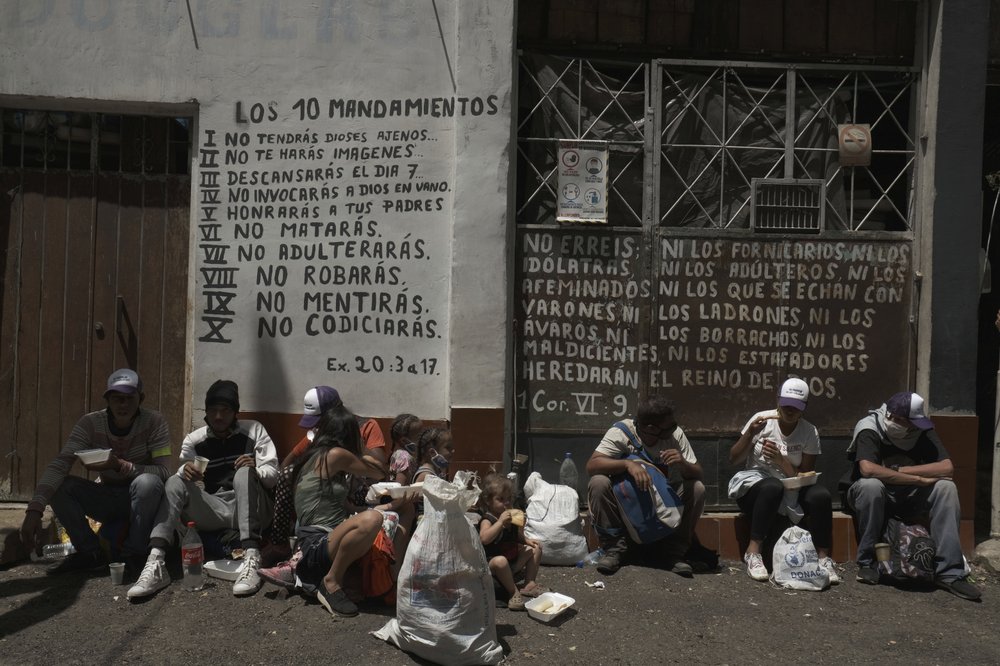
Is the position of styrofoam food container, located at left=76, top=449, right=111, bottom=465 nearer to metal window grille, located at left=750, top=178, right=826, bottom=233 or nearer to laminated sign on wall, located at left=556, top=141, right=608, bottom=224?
laminated sign on wall, located at left=556, top=141, right=608, bottom=224

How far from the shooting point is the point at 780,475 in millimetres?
5801

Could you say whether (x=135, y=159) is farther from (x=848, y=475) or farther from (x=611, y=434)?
(x=848, y=475)

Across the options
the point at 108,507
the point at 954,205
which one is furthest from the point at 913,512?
the point at 108,507

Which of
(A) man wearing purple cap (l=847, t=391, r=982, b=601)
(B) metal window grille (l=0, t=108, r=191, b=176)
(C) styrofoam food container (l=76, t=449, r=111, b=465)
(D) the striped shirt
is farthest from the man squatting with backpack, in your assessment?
(B) metal window grille (l=0, t=108, r=191, b=176)

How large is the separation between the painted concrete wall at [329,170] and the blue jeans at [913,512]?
2555mm

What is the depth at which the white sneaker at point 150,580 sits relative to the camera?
4848 mm

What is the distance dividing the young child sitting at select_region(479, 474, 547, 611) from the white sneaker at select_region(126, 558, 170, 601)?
1.85 meters

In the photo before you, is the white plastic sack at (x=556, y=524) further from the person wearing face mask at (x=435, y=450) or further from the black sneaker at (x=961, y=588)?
the black sneaker at (x=961, y=588)

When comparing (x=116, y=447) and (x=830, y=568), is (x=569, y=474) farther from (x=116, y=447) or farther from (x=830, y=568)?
(x=116, y=447)

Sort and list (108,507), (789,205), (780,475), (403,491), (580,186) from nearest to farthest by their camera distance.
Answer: (403,491), (108,507), (780,475), (580,186), (789,205)

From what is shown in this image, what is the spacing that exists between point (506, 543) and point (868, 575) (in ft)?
7.94

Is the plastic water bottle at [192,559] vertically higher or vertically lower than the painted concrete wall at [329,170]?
lower

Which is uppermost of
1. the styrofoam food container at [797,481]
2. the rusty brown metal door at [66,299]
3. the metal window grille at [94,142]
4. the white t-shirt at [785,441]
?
the metal window grille at [94,142]

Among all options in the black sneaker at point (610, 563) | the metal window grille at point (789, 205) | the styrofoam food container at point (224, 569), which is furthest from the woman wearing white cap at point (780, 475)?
the styrofoam food container at point (224, 569)
